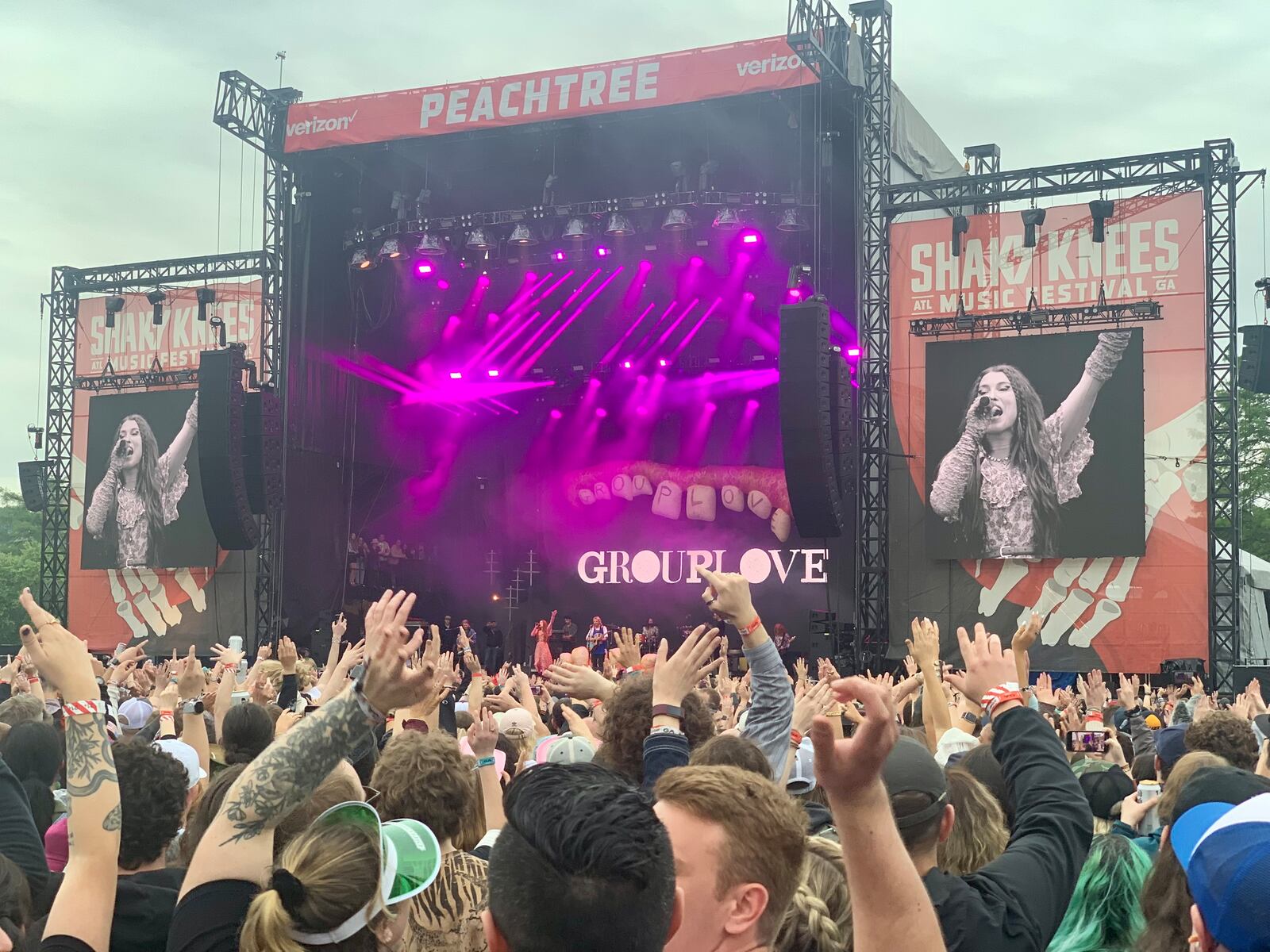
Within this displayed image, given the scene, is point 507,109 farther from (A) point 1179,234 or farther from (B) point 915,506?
(A) point 1179,234

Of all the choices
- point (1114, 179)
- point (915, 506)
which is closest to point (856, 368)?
point (915, 506)

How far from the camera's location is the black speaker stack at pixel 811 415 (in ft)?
52.4

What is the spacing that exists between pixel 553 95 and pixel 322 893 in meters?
17.6

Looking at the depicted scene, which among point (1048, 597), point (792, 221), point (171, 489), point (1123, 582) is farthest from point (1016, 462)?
point (171, 489)

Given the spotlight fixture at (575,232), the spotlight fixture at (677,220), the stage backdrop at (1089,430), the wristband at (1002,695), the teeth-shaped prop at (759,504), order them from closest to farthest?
the wristband at (1002,695) → the stage backdrop at (1089,430) → the spotlight fixture at (677,220) → the spotlight fixture at (575,232) → the teeth-shaped prop at (759,504)

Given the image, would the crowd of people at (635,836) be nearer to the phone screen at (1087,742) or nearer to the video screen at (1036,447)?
the phone screen at (1087,742)

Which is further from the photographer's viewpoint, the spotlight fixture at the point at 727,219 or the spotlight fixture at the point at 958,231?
the spotlight fixture at the point at 958,231

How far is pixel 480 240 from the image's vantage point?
19281 millimetres

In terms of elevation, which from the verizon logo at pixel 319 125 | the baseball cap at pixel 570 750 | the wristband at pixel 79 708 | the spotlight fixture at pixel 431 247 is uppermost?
the verizon logo at pixel 319 125

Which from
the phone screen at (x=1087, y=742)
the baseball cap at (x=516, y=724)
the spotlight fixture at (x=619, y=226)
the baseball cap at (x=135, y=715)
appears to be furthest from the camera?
the spotlight fixture at (x=619, y=226)

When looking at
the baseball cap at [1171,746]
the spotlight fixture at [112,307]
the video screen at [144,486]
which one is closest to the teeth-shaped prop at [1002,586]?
the video screen at [144,486]

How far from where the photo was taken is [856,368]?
1844cm

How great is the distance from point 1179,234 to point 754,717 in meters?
15.8

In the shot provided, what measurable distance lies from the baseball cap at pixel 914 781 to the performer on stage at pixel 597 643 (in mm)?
18850
